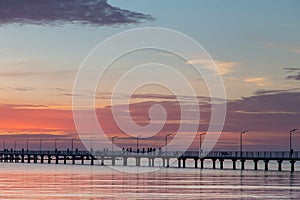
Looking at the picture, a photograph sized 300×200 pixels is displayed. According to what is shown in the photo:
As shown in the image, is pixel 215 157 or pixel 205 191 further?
pixel 215 157

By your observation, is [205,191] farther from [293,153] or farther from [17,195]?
[293,153]

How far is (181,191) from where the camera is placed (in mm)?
67000

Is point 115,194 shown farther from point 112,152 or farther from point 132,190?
point 112,152

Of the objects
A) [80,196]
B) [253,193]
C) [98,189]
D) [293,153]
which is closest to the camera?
[80,196]

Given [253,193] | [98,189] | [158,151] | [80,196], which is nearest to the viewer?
[80,196]

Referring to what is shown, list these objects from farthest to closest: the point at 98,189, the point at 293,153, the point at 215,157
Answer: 1. the point at 215,157
2. the point at 293,153
3. the point at 98,189

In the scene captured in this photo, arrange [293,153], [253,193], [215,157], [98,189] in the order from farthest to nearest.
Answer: [215,157] < [293,153] < [98,189] < [253,193]

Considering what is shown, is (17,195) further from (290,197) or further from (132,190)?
(290,197)

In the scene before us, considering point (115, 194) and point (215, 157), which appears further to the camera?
point (215, 157)

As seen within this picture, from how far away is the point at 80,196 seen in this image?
6009 cm

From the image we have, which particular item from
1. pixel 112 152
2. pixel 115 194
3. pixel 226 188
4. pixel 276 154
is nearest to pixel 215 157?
pixel 276 154

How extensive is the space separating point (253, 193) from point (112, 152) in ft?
370

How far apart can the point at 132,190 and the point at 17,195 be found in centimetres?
Result: 1111

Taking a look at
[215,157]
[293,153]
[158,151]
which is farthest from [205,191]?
[158,151]
